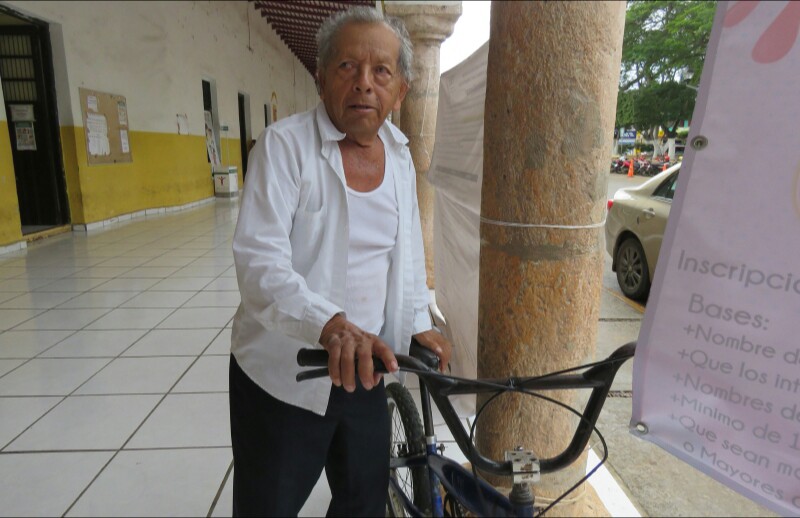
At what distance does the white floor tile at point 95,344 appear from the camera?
9.38 feet

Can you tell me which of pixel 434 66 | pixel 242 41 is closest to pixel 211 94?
pixel 242 41

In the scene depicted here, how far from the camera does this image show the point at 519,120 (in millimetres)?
1034

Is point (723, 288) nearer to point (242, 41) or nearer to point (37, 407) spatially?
point (37, 407)

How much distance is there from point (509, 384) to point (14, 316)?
12.4 ft

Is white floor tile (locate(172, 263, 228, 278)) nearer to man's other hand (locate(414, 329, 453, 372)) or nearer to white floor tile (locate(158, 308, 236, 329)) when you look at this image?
white floor tile (locate(158, 308, 236, 329))

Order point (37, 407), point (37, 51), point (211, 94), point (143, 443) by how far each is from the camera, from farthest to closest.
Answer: point (211, 94), point (37, 51), point (37, 407), point (143, 443)

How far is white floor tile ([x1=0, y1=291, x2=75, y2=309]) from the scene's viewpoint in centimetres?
365

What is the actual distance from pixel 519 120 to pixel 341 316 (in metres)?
0.52

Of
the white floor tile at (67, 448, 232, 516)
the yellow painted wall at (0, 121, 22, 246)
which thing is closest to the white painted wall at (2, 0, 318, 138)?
the yellow painted wall at (0, 121, 22, 246)

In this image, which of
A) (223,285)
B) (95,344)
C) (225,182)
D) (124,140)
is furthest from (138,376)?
(225,182)

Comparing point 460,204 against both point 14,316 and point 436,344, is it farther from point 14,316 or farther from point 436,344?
point 14,316

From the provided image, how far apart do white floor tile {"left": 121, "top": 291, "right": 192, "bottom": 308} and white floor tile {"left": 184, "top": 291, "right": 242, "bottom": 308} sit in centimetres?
7

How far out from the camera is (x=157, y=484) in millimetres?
1809

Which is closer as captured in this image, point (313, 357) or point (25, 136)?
point (313, 357)
